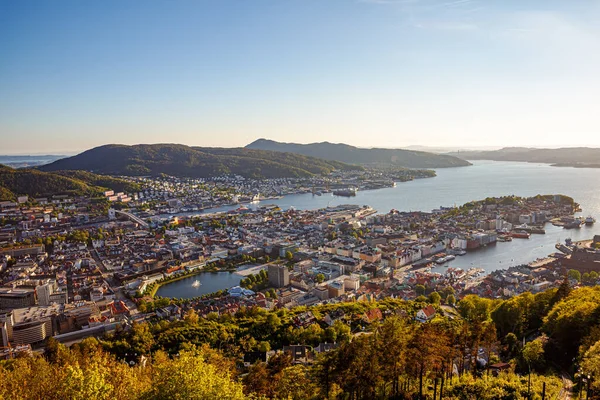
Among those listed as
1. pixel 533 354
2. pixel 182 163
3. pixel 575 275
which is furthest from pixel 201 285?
pixel 182 163

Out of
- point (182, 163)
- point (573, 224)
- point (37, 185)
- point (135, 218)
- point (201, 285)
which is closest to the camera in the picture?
point (201, 285)

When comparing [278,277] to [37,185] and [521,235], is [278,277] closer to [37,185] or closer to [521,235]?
[521,235]

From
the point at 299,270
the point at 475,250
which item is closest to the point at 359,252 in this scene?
the point at 299,270

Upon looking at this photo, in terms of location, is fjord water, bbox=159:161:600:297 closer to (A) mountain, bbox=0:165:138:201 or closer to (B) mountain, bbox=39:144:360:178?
(A) mountain, bbox=0:165:138:201

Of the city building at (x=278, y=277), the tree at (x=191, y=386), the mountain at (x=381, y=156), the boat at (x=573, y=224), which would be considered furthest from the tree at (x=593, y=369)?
the mountain at (x=381, y=156)

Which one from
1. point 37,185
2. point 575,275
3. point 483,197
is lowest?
point 575,275

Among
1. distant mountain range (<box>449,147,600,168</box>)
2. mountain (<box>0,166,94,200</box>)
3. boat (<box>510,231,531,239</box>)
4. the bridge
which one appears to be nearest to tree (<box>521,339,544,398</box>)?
boat (<box>510,231,531,239</box>)
